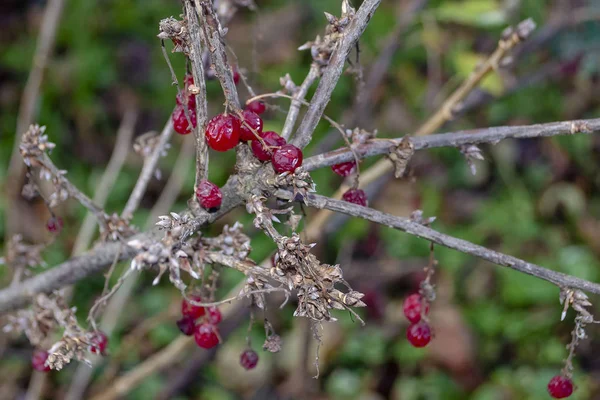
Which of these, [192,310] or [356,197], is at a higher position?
[356,197]

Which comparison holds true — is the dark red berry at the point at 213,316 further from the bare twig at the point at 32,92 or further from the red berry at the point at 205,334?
the bare twig at the point at 32,92

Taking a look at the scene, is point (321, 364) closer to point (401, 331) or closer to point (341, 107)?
point (401, 331)

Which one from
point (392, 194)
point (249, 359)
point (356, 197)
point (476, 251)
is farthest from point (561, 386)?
Result: point (392, 194)

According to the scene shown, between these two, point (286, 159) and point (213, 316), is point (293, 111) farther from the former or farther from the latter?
point (213, 316)

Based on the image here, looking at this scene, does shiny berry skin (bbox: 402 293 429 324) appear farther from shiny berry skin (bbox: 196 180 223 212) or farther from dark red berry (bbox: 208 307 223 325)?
shiny berry skin (bbox: 196 180 223 212)

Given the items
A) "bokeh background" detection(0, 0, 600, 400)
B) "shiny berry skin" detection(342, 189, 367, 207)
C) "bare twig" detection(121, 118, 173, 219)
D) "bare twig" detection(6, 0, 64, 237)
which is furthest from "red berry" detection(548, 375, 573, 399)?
"bare twig" detection(6, 0, 64, 237)

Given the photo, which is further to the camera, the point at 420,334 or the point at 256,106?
the point at 420,334
